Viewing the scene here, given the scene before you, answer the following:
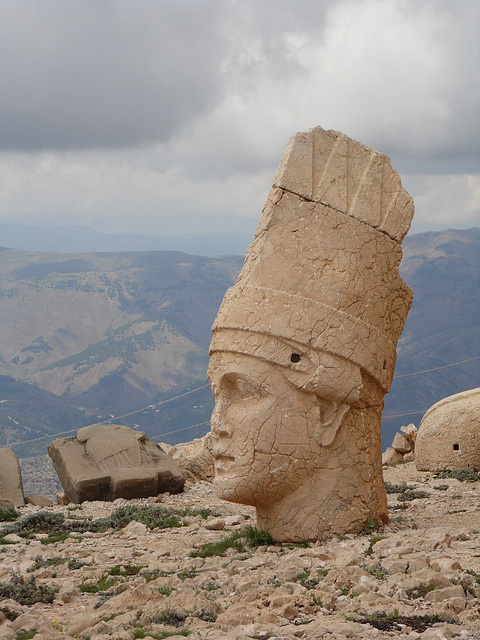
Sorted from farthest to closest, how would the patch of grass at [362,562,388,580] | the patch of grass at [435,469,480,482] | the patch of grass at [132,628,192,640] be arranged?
the patch of grass at [435,469,480,482] → the patch of grass at [362,562,388,580] → the patch of grass at [132,628,192,640]

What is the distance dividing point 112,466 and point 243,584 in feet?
24.3

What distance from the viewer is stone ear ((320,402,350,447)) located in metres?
7.64

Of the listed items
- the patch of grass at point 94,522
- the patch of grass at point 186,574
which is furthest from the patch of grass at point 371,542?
the patch of grass at point 94,522

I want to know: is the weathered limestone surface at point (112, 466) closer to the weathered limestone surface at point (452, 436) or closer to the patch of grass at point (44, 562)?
the weathered limestone surface at point (452, 436)

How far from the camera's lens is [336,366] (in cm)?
757

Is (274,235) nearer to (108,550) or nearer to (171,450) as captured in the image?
(108,550)

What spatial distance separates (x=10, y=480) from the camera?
13.2 m

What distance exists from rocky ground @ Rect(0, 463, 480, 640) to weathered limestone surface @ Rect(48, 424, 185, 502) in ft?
10.7

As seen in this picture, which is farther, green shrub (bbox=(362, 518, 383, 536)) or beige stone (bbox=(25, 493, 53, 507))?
beige stone (bbox=(25, 493, 53, 507))

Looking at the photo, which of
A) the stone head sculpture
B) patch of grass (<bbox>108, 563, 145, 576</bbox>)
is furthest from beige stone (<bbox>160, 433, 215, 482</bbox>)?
patch of grass (<bbox>108, 563, 145, 576</bbox>)

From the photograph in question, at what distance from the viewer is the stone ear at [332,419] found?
7641 mm

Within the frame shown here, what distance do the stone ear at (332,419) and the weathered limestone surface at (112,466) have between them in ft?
18.7

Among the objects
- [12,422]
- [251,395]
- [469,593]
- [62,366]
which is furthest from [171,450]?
[62,366]

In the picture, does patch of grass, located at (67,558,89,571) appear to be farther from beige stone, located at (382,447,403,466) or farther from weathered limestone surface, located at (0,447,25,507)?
beige stone, located at (382,447,403,466)
